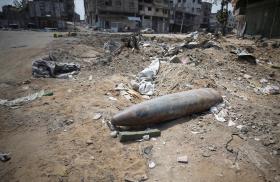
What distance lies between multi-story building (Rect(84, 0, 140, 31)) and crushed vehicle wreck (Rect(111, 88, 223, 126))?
30.3 meters

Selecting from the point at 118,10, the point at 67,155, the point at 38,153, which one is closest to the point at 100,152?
the point at 67,155

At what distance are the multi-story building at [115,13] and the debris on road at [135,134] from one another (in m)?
30.9

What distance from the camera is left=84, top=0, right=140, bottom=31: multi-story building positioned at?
33062 mm

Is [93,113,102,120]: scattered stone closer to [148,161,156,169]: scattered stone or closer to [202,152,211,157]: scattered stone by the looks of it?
[148,161,156,169]: scattered stone

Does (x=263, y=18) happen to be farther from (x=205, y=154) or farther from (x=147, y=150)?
(x=147, y=150)

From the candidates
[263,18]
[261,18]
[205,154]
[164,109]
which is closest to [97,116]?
[164,109]

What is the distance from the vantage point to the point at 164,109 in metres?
3.67

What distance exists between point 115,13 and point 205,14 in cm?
2708

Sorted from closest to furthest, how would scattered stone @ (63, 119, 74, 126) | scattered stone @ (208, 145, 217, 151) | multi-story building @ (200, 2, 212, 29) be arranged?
scattered stone @ (208, 145, 217, 151) → scattered stone @ (63, 119, 74, 126) → multi-story building @ (200, 2, 212, 29)

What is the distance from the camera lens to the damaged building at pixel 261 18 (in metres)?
13.4

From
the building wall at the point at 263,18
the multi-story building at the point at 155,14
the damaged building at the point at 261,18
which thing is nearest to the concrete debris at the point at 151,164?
the damaged building at the point at 261,18

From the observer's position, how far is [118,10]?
34.2 metres

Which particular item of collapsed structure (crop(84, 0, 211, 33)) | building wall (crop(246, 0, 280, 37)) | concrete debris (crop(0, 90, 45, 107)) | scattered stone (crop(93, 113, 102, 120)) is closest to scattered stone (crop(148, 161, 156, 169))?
scattered stone (crop(93, 113, 102, 120))

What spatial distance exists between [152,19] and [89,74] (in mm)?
35390
